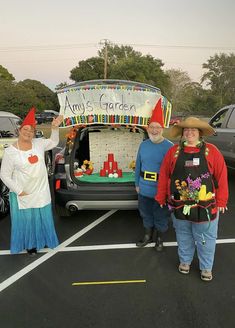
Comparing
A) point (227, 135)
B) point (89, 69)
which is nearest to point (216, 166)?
point (227, 135)

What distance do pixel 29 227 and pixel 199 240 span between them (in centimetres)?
193

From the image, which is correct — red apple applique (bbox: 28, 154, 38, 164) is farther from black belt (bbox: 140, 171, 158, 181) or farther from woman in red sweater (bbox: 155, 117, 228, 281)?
woman in red sweater (bbox: 155, 117, 228, 281)

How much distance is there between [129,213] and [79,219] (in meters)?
0.85

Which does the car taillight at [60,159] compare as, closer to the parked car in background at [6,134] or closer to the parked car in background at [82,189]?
the parked car in background at [82,189]

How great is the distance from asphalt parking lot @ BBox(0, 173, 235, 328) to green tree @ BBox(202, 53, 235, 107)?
7506 centimetres

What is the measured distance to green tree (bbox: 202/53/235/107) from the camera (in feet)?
248

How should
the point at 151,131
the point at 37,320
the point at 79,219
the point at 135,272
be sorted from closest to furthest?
the point at 37,320 → the point at 135,272 → the point at 151,131 → the point at 79,219

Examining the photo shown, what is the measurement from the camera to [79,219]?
529 cm

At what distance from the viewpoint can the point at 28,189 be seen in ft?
12.2

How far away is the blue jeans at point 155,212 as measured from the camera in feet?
13.1

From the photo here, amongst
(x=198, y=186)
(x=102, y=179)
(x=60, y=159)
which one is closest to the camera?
(x=198, y=186)

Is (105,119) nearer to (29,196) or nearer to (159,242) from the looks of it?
(29,196)

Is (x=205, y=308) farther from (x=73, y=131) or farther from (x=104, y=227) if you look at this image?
(x=73, y=131)

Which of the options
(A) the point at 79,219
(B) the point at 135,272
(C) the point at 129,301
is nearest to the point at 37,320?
(C) the point at 129,301
